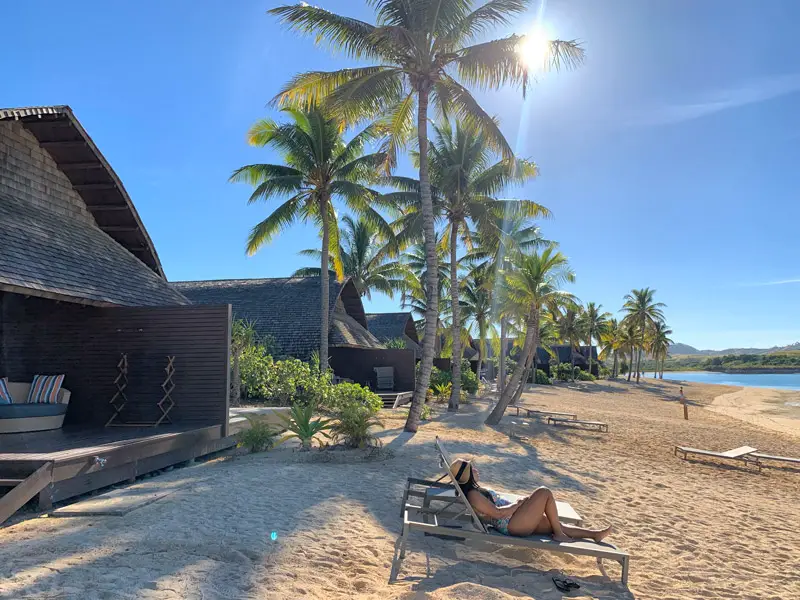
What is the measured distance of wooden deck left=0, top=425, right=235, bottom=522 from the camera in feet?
17.2

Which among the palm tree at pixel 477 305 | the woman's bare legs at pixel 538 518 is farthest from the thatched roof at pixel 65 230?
the palm tree at pixel 477 305

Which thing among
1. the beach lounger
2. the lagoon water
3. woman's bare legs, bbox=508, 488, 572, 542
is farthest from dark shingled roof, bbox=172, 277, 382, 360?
the lagoon water

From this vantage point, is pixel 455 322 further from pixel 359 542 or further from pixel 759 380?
pixel 759 380

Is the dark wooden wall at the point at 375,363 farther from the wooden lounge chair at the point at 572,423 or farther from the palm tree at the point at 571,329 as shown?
the palm tree at the point at 571,329

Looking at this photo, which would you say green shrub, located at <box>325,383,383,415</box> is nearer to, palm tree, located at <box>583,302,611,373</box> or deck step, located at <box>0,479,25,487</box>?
deck step, located at <box>0,479,25,487</box>

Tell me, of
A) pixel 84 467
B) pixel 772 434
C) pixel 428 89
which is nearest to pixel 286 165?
pixel 428 89

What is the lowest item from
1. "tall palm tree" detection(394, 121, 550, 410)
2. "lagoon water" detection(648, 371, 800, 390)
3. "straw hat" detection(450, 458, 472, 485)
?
"lagoon water" detection(648, 371, 800, 390)

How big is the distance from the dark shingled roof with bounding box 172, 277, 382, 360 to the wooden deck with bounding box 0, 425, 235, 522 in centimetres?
929

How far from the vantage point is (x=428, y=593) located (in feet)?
10.9

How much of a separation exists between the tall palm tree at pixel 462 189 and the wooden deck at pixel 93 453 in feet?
35.5

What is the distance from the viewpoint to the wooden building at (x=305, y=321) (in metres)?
18.1

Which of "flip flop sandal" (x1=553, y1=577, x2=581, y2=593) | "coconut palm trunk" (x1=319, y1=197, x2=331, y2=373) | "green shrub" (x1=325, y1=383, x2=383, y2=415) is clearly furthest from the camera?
"coconut palm trunk" (x1=319, y1=197, x2=331, y2=373)

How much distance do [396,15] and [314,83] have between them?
7.94 feet

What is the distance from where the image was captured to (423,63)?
1130 cm
